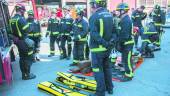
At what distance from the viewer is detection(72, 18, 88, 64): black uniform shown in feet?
29.8

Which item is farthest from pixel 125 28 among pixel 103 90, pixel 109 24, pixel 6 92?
pixel 6 92

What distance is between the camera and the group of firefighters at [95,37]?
5.98 meters

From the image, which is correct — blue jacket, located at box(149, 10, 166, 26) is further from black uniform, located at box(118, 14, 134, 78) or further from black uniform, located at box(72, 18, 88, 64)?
black uniform, located at box(118, 14, 134, 78)

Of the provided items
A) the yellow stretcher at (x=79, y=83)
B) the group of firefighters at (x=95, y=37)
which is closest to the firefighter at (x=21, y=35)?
the group of firefighters at (x=95, y=37)

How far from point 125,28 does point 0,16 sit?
3.36 m

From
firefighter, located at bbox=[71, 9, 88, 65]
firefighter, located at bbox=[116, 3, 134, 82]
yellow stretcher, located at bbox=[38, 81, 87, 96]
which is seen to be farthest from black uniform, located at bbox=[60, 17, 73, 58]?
yellow stretcher, located at bbox=[38, 81, 87, 96]

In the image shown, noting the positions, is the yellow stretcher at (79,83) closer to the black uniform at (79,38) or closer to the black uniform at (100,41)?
the black uniform at (100,41)

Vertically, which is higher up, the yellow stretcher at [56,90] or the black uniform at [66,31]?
the black uniform at [66,31]

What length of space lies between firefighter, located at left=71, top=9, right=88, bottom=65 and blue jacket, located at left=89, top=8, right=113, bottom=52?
301cm

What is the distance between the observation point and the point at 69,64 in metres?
9.63

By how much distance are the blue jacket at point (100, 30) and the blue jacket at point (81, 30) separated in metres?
2.99

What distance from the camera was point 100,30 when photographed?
5.97 m

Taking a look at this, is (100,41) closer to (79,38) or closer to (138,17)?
(79,38)

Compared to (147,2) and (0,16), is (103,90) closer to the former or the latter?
(0,16)
